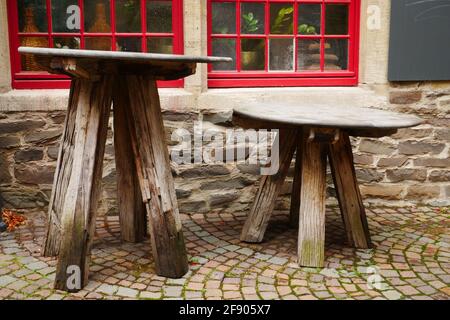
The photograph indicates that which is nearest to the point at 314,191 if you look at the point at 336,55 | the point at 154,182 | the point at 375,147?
the point at 154,182

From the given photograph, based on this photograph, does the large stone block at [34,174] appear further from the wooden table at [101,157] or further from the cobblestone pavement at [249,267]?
the wooden table at [101,157]

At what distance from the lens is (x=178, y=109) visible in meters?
4.22

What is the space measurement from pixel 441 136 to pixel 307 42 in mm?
1401

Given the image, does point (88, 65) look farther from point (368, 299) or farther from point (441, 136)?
point (441, 136)

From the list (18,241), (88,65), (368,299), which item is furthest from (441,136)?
(18,241)

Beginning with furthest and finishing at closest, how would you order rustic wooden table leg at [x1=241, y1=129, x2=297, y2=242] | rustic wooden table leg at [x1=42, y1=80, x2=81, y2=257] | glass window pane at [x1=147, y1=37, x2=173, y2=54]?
glass window pane at [x1=147, y1=37, x2=173, y2=54]
rustic wooden table leg at [x1=241, y1=129, x2=297, y2=242]
rustic wooden table leg at [x1=42, y1=80, x2=81, y2=257]

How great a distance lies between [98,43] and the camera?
425 centimetres

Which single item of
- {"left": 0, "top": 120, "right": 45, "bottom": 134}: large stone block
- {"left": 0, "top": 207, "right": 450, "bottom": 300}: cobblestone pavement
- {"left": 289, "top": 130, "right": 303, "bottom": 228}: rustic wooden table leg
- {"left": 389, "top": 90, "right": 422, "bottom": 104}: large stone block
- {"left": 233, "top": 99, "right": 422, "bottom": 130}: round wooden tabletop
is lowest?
{"left": 0, "top": 207, "right": 450, "bottom": 300}: cobblestone pavement

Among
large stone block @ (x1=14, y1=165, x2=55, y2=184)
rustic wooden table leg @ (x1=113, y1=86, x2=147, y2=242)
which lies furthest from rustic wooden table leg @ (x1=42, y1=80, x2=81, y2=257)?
large stone block @ (x1=14, y1=165, x2=55, y2=184)

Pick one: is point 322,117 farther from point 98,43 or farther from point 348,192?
point 98,43

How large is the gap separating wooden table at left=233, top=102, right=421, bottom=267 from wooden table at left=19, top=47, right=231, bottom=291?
63cm

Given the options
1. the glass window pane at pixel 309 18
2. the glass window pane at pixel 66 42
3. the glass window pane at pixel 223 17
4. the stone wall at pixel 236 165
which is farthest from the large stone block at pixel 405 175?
the glass window pane at pixel 66 42

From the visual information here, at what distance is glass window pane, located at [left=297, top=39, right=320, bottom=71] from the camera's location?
455 cm

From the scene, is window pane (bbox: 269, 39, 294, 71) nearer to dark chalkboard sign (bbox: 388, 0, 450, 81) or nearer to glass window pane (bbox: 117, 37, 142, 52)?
dark chalkboard sign (bbox: 388, 0, 450, 81)
